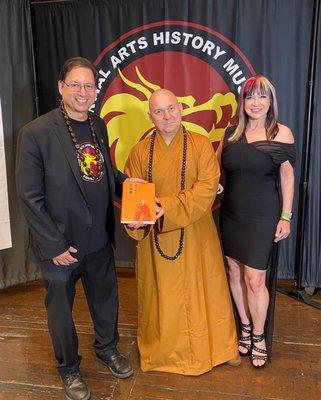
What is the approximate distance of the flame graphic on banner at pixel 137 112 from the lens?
9.64ft

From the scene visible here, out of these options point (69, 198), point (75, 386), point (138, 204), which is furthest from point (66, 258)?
point (75, 386)

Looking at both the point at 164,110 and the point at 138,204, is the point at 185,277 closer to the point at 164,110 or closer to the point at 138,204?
the point at 138,204

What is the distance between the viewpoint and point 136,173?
2070mm

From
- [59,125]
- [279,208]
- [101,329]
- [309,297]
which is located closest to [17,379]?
[101,329]

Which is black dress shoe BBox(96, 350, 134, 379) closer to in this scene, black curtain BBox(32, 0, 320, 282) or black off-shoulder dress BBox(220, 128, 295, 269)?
black off-shoulder dress BBox(220, 128, 295, 269)

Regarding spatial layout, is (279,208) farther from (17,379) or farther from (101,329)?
(17,379)

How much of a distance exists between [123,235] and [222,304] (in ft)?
4.27

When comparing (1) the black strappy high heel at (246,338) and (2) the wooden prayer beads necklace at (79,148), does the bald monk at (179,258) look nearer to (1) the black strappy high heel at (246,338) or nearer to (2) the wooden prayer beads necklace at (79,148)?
(1) the black strappy high heel at (246,338)

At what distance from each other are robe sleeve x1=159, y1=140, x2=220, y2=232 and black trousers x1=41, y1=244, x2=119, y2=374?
0.39 m

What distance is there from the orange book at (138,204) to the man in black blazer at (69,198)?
12 cm

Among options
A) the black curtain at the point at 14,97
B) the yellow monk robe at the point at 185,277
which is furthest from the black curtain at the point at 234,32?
the yellow monk robe at the point at 185,277

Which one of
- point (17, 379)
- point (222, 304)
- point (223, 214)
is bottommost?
point (17, 379)

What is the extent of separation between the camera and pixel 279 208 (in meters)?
2.09

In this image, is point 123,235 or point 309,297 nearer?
point 309,297
